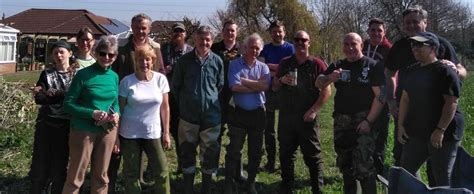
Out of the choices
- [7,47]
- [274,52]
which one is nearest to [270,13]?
[7,47]

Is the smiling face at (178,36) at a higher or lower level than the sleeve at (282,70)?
higher

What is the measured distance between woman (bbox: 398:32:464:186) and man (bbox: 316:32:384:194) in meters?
0.50

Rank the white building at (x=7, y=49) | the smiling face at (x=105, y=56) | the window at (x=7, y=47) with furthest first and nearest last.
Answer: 1. the window at (x=7, y=47)
2. the white building at (x=7, y=49)
3. the smiling face at (x=105, y=56)

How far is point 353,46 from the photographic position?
15.6ft

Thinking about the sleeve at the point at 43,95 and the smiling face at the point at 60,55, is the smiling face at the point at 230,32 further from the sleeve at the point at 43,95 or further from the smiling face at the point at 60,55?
the sleeve at the point at 43,95

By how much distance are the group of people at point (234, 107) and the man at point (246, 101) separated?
0.04 ft

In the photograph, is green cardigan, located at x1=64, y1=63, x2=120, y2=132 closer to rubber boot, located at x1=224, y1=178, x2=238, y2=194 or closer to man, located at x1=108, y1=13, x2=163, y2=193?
man, located at x1=108, y1=13, x2=163, y2=193

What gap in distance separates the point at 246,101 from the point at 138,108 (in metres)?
1.31

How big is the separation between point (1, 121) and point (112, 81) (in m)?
4.85

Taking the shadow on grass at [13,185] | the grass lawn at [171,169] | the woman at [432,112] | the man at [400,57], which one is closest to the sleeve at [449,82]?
the woman at [432,112]

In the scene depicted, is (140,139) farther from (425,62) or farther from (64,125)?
(425,62)

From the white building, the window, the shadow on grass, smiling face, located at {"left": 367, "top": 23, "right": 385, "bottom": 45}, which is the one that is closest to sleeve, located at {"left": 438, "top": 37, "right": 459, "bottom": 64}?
smiling face, located at {"left": 367, "top": 23, "right": 385, "bottom": 45}

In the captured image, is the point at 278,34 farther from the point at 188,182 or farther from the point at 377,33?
the point at 188,182

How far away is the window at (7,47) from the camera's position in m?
32.2
